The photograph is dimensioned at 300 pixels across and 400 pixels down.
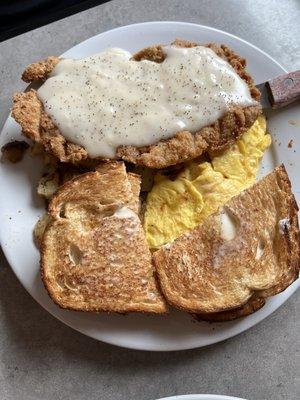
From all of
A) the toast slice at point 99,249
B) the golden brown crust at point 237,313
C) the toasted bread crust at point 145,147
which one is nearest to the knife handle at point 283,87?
the toasted bread crust at point 145,147

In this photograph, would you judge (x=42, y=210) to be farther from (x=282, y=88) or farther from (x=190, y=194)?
(x=282, y=88)

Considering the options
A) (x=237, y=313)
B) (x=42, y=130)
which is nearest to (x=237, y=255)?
(x=237, y=313)

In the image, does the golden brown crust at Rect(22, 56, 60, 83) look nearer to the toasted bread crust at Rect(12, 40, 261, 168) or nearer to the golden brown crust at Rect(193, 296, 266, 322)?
the toasted bread crust at Rect(12, 40, 261, 168)

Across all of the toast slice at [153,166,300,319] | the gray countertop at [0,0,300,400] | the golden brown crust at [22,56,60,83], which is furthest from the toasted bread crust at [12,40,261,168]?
the gray countertop at [0,0,300,400]

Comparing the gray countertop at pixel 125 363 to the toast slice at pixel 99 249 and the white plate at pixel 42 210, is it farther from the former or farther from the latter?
the toast slice at pixel 99 249

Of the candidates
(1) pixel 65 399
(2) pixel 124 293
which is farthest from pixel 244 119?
(1) pixel 65 399
